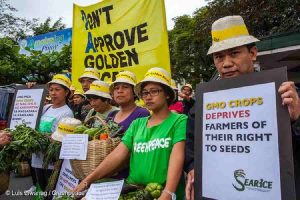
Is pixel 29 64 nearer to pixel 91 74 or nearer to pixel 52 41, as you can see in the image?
pixel 91 74

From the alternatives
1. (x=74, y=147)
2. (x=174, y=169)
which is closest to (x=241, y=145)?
(x=174, y=169)

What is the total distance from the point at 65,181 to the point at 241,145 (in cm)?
193

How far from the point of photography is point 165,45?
4.70 metres

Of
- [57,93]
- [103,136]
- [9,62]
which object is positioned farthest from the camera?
[9,62]

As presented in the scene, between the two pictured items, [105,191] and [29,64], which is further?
[29,64]

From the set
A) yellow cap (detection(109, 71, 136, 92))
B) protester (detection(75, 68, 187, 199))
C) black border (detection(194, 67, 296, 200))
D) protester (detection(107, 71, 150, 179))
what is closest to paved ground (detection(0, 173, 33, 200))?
protester (detection(107, 71, 150, 179))

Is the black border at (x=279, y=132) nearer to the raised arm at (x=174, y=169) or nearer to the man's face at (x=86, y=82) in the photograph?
the raised arm at (x=174, y=169)

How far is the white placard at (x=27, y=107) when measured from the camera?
384 centimetres

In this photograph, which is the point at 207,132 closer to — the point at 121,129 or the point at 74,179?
the point at 121,129

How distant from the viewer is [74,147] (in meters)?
3.02

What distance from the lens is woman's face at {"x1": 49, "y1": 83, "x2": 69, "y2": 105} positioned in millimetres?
4289

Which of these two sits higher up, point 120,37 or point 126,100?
point 120,37

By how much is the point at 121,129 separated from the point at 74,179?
606 millimetres

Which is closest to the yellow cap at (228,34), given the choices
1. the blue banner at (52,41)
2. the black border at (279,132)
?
the black border at (279,132)
